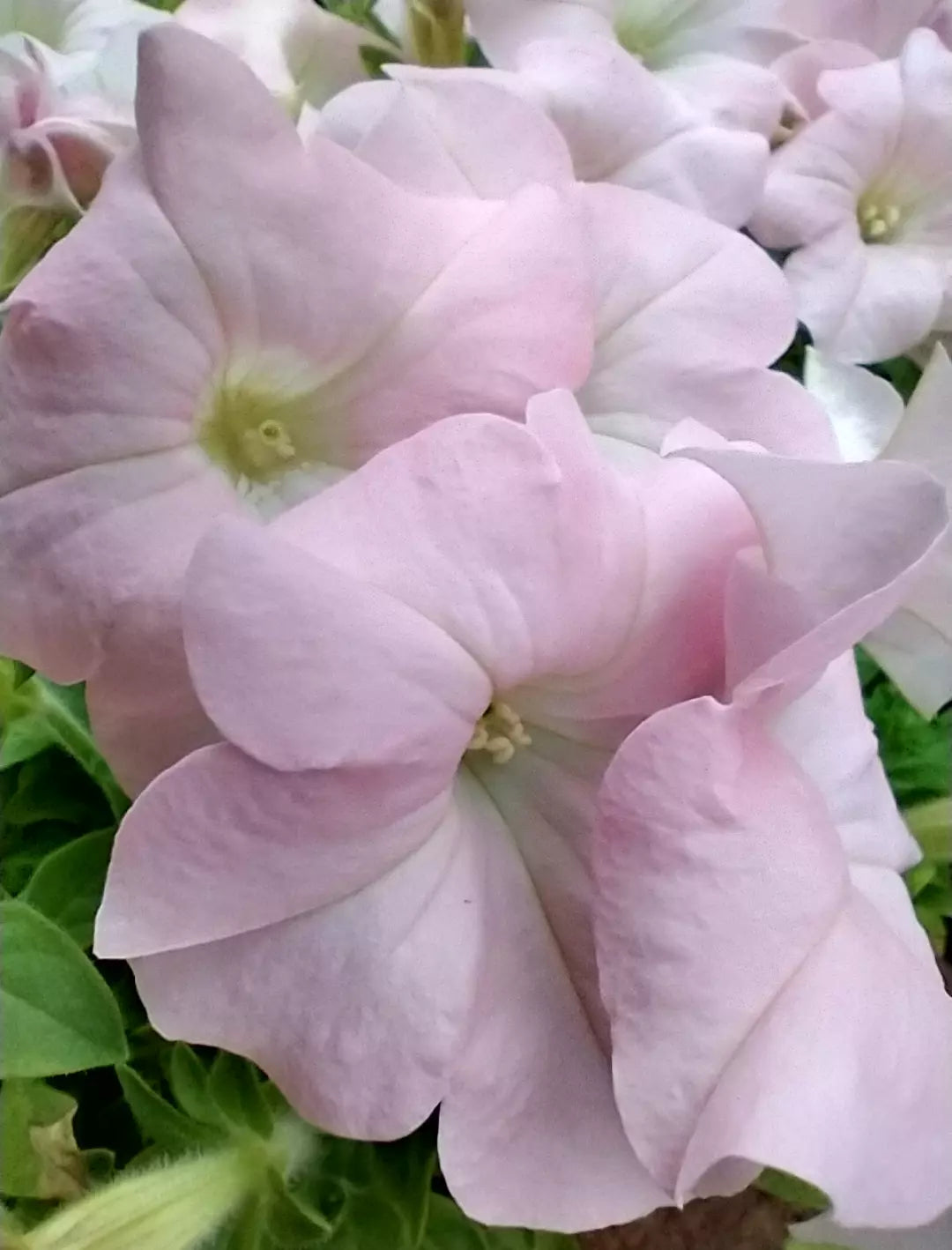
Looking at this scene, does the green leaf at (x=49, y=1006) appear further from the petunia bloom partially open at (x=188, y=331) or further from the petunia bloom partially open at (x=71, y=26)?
the petunia bloom partially open at (x=71, y=26)

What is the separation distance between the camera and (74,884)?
368 millimetres

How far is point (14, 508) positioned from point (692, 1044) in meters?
0.17

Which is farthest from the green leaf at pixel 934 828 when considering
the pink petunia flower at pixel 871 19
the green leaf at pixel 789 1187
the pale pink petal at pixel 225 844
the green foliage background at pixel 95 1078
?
the pink petunia flower at pixel 871 19

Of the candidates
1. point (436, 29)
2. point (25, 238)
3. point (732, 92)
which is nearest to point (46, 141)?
point (25, 238)

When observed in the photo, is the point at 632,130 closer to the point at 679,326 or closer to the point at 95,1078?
the point at 679,326

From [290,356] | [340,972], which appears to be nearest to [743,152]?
[290,356]

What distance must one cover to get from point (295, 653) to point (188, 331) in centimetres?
9

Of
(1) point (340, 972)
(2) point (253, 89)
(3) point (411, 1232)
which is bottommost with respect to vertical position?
(3) point (411, 1232)

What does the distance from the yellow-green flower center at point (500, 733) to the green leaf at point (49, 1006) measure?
0.10m

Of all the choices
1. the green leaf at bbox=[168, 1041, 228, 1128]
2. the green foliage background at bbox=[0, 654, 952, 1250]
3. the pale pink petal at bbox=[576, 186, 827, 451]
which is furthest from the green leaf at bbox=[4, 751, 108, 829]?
the pale pink petal at bbox=[576, 186, 827, 451]

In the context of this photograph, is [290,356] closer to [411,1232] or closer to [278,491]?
[278,491]

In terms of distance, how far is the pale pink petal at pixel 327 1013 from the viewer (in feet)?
0.83

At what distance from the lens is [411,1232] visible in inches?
13.2

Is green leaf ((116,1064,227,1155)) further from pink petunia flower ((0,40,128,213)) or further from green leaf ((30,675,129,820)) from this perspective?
pink petunia flower ((0,40,128,213))
